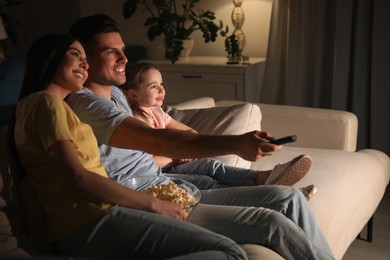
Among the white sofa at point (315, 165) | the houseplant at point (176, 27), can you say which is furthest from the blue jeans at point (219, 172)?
the houseplant at point (176, 27)

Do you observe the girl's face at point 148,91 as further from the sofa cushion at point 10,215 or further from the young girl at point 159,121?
the sofa cushion at point 10,215

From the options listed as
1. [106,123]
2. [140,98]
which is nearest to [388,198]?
[140,98]

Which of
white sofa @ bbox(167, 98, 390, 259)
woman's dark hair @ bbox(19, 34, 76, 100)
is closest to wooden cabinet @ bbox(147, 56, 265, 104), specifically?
white sofa @ bbox(167, 98, 390, 259)

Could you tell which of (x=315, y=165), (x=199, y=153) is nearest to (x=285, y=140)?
(x=199, y=153)

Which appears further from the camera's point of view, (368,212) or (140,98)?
(368,212)

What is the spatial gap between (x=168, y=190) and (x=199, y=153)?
0.14 meters

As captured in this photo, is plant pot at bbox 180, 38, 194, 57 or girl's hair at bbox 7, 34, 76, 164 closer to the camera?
girl's hair at bbox 7, 34, 76, 164

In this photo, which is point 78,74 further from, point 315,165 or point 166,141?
point 315,165

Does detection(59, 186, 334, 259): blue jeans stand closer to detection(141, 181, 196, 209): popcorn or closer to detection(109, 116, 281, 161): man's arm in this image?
detection(141, 181, 196, 209): popcorn

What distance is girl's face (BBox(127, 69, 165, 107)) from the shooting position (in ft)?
7.94

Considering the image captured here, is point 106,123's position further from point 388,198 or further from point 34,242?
point 388,198

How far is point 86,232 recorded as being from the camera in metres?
1.63

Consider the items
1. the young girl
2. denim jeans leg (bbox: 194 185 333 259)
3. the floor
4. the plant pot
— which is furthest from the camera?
the plant pot

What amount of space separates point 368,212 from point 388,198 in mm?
1023
